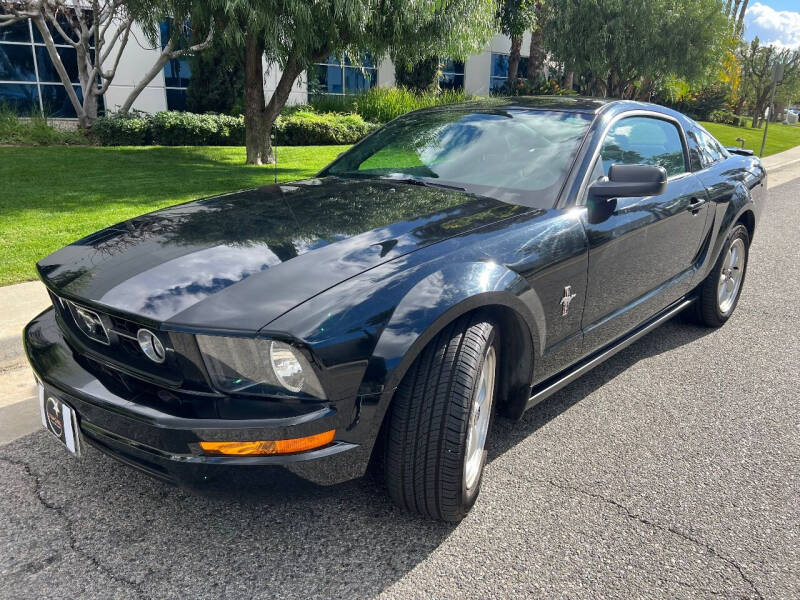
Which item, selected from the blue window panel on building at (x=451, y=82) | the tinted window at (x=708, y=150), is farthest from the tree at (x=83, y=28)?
the blue window panel on building at (x=451, y=82)

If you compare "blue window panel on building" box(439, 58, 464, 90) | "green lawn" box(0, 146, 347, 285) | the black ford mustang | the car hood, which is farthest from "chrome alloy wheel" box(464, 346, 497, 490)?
"blue window panel on building" box(439, 58, 464, 90)

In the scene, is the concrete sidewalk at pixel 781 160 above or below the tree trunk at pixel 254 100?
below

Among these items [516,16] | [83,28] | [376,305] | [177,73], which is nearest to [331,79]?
[177,73]

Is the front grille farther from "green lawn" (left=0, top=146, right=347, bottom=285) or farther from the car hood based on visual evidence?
"green lawn" (left=0, top=146, right=347, bottom=285)

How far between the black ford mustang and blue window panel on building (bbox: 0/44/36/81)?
1727 cm

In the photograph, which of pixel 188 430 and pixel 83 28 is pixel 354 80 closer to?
pixel 83 28

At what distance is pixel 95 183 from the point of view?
28.8ft

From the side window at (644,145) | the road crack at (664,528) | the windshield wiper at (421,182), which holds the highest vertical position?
the side window at (644,145)

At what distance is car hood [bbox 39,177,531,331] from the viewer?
2.01m

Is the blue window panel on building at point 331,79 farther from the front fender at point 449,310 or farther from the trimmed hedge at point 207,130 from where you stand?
the front fender at point 449,310

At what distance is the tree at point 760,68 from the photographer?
38.5 m

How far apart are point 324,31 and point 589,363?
8034mm

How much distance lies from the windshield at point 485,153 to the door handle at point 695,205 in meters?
0.94

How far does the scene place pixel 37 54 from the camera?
680 inches
